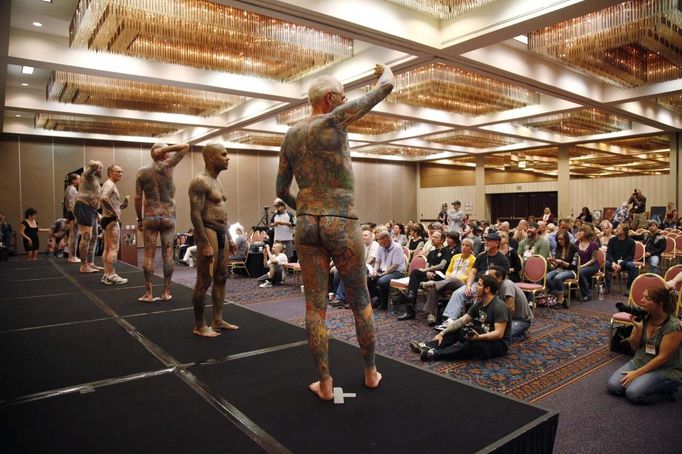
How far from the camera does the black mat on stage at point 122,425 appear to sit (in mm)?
1689

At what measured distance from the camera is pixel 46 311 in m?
4.09

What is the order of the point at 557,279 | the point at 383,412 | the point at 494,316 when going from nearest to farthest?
the point at 383,412 → the point at 494,316 → the point at 557,279

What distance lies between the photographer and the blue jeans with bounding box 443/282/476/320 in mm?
5141

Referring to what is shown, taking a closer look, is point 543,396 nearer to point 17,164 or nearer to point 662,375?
point 662,375

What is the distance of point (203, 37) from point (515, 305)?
5436 millimetres

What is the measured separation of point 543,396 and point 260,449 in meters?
2.48

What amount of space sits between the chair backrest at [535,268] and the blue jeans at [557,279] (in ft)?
1.23

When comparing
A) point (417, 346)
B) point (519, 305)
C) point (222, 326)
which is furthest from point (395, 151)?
point (222, 326)

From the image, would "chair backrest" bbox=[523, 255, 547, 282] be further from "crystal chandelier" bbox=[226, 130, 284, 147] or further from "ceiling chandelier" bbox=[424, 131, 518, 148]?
"crystal chandelier" bbox=[226, 130, 284, 147]

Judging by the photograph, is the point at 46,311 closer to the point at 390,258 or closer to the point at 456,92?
the point at 390,258

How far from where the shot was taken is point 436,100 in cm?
1026

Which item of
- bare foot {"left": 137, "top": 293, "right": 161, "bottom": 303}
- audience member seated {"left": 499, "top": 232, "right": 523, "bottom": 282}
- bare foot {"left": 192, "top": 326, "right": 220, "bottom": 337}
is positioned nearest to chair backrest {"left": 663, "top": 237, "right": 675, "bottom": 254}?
audience member seated {"left": 499, "top": 232, "right": 523, "bottom": 282}

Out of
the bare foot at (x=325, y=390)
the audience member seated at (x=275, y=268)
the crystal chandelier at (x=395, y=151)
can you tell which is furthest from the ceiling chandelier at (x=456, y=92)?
the crystal chandelier at (x=395, y=151)

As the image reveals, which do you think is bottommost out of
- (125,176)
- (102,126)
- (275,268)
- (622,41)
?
(275,268)
